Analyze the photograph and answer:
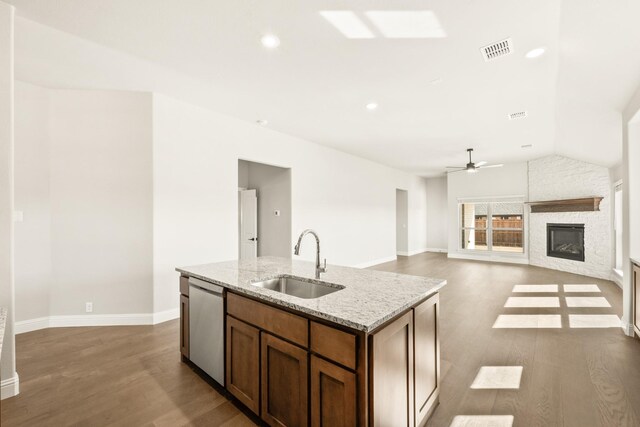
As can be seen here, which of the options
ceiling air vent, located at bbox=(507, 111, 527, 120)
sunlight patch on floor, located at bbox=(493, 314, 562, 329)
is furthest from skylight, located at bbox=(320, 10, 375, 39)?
sunlight patch on floor, located at bbox=(493, 314, 562, 329)

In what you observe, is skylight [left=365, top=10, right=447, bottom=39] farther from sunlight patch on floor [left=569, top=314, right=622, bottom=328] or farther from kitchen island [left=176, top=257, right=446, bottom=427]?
sunlight patch on floor [left=569, top=314, right=622, bottom=328]

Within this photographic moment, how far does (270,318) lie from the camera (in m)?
1.79

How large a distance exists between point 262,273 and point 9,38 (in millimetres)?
2659

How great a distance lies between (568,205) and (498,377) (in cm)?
643

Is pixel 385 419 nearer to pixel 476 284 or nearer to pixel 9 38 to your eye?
pixel 9 38

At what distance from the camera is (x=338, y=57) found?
2816mm

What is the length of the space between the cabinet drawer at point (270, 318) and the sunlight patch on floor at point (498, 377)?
169cm

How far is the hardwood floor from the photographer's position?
6.61ft

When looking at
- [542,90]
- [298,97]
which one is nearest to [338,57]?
[298,97]

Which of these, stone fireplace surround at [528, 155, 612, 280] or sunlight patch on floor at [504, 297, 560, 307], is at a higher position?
stone fireplace surround at [528, 155, 612, 280]

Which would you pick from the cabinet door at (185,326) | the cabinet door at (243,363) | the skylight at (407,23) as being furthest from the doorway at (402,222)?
the cabinet door at (243,363)

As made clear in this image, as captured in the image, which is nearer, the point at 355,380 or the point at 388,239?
the point at 355,380

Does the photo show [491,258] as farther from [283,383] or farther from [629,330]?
[283,383]

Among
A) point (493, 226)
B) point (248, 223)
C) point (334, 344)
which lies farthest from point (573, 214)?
point (334, 344)
